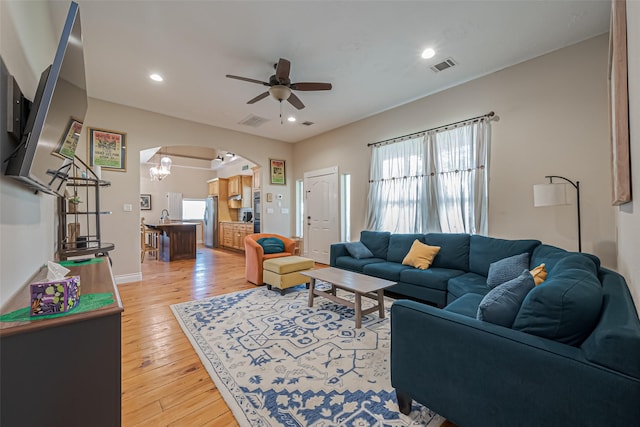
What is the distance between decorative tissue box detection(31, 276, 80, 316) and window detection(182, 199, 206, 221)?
945cm

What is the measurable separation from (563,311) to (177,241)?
7.26m

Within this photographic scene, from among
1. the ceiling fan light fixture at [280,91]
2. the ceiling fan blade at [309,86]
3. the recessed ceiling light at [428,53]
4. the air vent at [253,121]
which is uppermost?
the air vent at [253,121]

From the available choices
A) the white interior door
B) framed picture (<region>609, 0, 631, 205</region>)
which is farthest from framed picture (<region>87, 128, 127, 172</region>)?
framed picture (<region>609, 0, 631, 205</region>)

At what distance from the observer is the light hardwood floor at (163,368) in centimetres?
157

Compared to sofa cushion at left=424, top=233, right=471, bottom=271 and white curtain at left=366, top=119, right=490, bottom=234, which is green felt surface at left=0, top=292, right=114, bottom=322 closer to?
sofa cushion at left=424, top=233, right=471, bottom=271

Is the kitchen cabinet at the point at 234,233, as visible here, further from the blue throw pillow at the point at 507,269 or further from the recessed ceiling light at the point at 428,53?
the blue throw pillow at the point at 507,269

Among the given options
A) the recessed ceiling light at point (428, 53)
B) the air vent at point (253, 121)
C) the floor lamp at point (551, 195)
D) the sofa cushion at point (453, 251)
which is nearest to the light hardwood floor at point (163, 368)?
the sofa cushion at point (453, 251)

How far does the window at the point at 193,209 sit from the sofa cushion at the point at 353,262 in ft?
→ 25.6

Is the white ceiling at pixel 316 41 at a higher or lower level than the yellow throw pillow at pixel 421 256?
higher

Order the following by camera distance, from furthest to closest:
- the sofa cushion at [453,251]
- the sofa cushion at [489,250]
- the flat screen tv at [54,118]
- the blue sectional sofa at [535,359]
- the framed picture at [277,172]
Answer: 1. the framed picture at [277,172]
2. the sofa cushion at [453,251]
3. the sofa cushion at [489,250]
4. the flat screen tv at [54,118]
5. the blue sectional sofa at [535,359]

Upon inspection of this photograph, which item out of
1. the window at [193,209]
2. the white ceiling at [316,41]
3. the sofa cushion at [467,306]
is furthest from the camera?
the window at [193,209]

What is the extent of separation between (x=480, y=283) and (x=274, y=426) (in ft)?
7.91

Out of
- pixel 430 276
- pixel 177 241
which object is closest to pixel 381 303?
pixel 430 276

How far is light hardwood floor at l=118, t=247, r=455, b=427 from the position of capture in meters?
1.57
